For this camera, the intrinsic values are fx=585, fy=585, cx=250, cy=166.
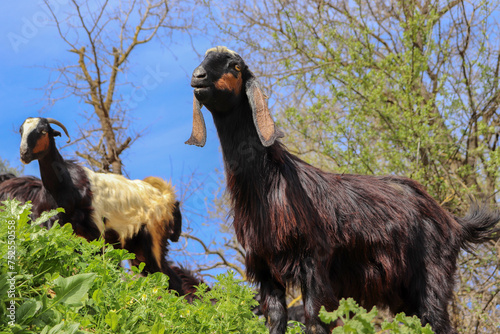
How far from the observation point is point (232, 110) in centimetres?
440

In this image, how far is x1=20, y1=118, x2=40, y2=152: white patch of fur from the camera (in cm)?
700

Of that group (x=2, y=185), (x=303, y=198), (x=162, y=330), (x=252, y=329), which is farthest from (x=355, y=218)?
(x=2, y=185)

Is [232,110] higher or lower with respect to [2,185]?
lower

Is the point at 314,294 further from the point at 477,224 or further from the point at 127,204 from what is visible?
the point at 127,204

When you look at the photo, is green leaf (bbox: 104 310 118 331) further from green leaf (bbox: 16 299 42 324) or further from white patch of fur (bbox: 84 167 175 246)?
white patch of fur (bbox: 84 167 175 246)

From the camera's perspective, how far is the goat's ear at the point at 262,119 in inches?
166

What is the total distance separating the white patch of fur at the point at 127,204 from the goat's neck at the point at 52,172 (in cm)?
44

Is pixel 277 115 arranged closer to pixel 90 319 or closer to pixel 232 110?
pixel 232 110

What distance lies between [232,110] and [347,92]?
14.8ft

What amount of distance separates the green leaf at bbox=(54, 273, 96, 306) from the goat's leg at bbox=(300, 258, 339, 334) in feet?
5.37

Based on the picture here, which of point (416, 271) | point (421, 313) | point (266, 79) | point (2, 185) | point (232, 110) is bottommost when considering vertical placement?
point (421, 313)

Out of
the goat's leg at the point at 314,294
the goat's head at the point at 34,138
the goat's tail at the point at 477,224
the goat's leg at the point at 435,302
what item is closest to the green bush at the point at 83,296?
the goat's leg at the point at 314,294

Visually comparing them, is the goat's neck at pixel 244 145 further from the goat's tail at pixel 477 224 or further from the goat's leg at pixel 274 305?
the goat's tail at pixel 477 224

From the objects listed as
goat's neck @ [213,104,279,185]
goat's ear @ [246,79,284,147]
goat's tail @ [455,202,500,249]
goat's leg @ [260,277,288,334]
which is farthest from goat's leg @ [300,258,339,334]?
goat's tail @ [455,202,500,249]
